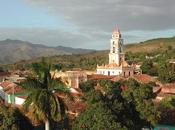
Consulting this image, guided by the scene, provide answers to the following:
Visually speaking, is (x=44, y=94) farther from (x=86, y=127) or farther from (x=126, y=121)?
(x=126, y=121)

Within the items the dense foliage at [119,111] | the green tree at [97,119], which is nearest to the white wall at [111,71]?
the dense foliage at [119,111]

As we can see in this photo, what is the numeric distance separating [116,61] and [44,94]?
7569 cm

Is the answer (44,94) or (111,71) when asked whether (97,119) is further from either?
(111,71)

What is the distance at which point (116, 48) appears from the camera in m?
99.6

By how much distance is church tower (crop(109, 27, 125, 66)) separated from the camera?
98250 mm

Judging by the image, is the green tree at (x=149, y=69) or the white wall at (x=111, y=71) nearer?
the green tree at (x=149, y=69)

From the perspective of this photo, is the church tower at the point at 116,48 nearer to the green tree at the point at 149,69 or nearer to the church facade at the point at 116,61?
the church facade at the point at 116,61

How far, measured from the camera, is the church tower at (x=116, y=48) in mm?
98250

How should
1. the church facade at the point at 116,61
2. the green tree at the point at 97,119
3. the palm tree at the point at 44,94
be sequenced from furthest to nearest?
the church facade at the point at 116,61
the green tree at the point at 97,119
the palm tree at the point at 44,94

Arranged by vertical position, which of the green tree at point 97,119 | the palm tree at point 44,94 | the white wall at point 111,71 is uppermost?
the palm tree at point 44,94

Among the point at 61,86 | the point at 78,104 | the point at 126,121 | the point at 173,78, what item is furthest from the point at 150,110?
the point at 173,78

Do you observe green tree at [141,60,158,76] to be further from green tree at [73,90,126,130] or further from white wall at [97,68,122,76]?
green tree at [73,90,126,130]

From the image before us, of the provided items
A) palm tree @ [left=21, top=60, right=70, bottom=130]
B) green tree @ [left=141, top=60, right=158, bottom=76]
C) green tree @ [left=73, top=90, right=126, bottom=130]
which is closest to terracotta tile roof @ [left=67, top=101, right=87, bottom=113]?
green tree @ [left=73, top=90, right=126, bottom=130]

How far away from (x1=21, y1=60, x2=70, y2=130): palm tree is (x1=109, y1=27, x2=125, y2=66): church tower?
73260mm
